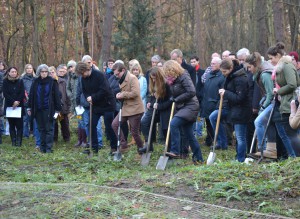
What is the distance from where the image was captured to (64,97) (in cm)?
1478

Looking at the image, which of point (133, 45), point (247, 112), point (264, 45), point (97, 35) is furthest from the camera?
point (97, 35)

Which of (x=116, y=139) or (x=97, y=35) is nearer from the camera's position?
(x=116, y=139)

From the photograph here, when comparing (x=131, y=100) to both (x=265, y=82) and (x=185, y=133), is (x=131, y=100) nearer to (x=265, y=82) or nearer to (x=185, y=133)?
(x=185, y=133)

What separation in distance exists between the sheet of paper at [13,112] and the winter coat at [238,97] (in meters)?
6.21

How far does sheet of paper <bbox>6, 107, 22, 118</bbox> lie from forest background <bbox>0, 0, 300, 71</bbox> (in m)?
7.89

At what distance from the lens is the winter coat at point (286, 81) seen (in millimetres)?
9297

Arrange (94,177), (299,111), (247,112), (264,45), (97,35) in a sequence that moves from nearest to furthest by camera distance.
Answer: (299,111)
(94,177)
(247,112)
(264,45)
(97,35)

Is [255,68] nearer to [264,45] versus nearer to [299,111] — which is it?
[299,111]

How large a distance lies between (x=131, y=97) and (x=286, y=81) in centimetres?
354

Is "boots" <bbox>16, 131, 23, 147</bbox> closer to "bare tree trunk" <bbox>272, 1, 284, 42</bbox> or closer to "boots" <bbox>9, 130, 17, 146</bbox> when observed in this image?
"boots" <bbox>9, 130, 17, 146</bbox>

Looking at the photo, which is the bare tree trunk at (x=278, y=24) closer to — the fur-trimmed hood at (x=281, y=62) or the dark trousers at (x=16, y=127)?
the dark trousers at (x=16, y=127)

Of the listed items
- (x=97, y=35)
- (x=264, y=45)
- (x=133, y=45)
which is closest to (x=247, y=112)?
(x=133, y=45)

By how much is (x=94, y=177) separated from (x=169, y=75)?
2384mm

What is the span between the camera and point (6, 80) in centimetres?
1448
